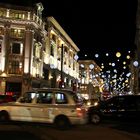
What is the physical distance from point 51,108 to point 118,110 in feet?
20.0

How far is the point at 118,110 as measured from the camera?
2294 cm

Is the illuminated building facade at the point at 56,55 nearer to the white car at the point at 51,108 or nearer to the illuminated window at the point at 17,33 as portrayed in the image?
the illuminated window at the point at 17,33

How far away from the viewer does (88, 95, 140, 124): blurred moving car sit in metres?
22.9

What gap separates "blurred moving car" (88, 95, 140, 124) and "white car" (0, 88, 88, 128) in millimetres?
4711

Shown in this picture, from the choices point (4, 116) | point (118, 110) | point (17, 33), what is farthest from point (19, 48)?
point (4, 116)

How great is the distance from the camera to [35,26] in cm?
7100

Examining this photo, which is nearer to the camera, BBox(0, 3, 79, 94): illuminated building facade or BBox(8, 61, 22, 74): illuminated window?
BBox(0, 3, 79, 94): illuminated building facade

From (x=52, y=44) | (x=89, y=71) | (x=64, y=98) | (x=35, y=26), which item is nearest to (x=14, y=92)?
(x=35, y=26)

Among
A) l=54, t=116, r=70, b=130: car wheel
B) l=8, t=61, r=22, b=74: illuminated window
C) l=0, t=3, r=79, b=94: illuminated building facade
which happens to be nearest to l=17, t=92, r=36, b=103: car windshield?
l=54, t=116, r=70, b=130: car wheel

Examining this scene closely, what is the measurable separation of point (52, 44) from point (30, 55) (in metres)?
16.8

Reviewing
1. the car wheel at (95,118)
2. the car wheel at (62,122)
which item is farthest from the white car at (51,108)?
the car wheel at (95,118)

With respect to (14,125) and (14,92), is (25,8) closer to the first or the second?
(14,92)

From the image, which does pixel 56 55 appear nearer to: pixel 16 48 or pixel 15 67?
pixel 16 48

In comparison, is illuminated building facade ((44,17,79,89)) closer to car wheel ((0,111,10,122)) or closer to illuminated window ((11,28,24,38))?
illuminated window ((11,28,24,38))
